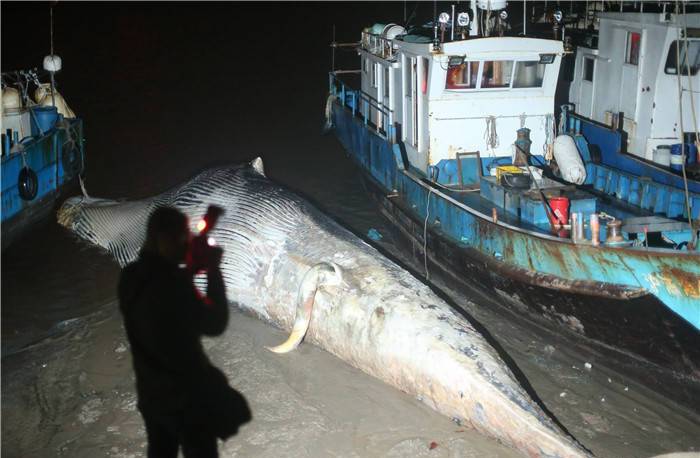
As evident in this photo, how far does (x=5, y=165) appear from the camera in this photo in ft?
36.9

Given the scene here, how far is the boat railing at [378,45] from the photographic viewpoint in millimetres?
13664

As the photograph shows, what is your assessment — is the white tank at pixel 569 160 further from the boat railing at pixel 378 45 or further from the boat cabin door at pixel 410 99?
the boat railing at pixel 378 45

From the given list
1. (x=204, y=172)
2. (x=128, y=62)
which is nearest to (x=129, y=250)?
(x=204, y=172)

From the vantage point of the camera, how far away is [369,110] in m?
15.6

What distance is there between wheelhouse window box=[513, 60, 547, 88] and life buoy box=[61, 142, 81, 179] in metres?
8.39

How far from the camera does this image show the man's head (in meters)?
9.07

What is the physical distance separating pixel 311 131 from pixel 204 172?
35.5 feet

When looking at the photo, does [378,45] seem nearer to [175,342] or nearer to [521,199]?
[521,199]

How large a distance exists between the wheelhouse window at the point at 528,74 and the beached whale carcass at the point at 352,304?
13.7 feet

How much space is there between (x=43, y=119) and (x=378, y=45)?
6.50m

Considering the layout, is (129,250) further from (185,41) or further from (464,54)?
(185,41)

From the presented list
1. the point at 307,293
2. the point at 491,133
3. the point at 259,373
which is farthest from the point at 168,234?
the point at 491,133

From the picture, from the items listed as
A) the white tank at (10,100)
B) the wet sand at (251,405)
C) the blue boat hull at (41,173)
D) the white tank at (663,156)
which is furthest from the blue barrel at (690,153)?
the white tank at (10,100)

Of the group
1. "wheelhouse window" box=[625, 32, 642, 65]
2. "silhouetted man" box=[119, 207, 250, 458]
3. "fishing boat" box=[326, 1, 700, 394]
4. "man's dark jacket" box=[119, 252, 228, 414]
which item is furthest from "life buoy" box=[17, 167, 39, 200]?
"wheelhouse window" box=[625, 32, 642, 65]
